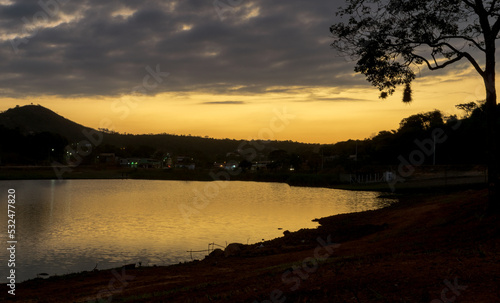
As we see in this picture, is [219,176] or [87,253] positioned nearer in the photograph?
[87,253]

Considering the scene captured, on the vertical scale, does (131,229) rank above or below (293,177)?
below

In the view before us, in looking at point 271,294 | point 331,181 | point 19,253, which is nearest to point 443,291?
point 271,294

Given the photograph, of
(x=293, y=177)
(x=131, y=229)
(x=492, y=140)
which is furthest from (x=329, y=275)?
(x=293, y=177)

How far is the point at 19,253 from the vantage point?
22.5 m

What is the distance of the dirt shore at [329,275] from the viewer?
8555 mm

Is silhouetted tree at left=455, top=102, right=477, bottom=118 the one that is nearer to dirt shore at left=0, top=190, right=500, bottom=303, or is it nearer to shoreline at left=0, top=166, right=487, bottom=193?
shoreline at left=0, top=166, right=487, bottom=193

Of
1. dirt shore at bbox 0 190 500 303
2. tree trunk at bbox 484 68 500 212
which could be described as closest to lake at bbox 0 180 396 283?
dirt shore at bbox 0 190 500 303

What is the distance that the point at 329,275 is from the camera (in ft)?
33.4

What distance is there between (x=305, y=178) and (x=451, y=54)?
264 feet

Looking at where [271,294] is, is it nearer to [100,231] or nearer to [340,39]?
[340,39]

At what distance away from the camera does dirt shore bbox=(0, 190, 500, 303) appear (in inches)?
337

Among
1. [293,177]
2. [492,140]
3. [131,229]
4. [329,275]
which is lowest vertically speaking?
[131,229]

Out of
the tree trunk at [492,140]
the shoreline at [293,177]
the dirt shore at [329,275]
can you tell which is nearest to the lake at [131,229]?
the dirt shore at [329,275]

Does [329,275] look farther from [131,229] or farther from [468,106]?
[468,106]
